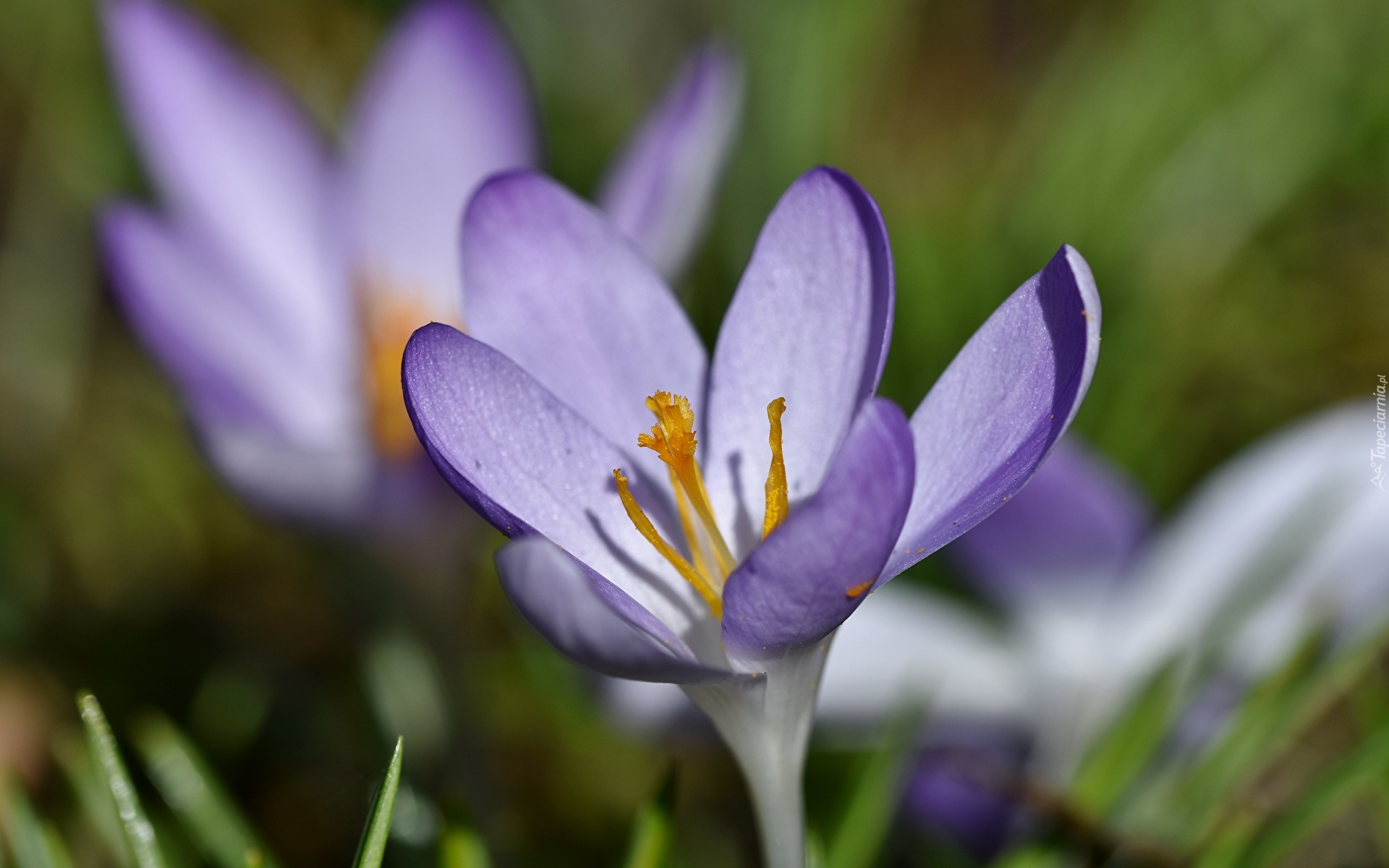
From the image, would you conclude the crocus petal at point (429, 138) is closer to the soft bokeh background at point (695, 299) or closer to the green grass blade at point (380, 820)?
the soft bokeh background at point (695, 299)

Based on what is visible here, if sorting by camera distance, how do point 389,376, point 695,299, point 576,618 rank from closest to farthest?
point 576,618 → point 389,376 → point 695,299

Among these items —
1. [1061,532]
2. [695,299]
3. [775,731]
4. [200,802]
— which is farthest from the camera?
[695,299]

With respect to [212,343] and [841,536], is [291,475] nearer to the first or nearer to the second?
[212,343]

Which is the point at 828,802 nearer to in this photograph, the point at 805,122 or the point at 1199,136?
the point at 805,122

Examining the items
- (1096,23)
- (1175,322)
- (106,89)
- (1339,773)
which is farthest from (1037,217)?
(106,89)

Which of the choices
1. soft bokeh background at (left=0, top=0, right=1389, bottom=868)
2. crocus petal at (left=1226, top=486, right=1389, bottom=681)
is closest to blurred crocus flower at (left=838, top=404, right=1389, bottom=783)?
crocus petal at (left=1226, top=486, right=1389, bottom=681)

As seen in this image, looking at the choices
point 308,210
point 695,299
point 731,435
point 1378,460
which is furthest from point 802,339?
point 695,299

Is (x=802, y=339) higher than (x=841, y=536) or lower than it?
higher
